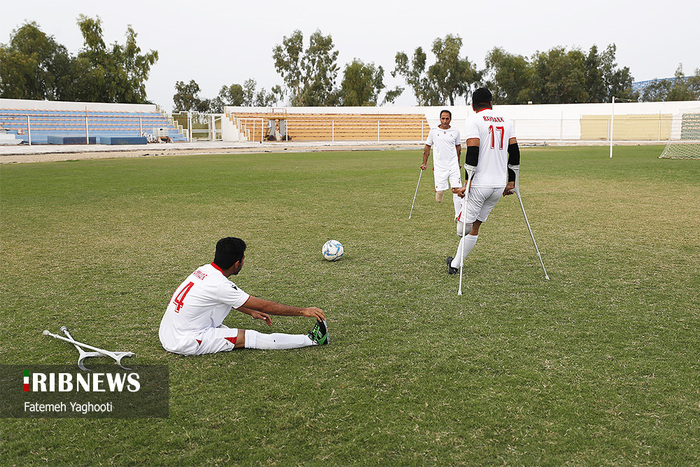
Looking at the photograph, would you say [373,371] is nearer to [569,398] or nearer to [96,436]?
[569,398]

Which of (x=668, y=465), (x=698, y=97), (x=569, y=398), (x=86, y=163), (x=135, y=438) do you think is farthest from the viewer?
(x=698, y=97)

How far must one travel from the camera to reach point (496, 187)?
639cm

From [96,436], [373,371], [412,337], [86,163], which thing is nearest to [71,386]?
[96,436]

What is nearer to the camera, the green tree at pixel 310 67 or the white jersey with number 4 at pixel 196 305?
the white jersey with number 4 at pixel 196 305

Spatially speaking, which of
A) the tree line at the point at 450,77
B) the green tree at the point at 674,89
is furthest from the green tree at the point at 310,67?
the green tree at the point at 674,89

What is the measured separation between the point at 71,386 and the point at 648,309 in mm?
5049

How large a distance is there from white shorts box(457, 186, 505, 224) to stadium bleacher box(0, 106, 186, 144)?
38.4 m

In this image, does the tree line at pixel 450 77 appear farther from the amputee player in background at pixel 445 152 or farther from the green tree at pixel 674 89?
the amputee player in background at pixel 445 152

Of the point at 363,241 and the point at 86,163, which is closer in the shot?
the point at 363,241

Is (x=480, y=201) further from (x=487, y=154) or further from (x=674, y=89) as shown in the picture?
(x=674, y=89)

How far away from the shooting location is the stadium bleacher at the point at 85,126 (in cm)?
4248

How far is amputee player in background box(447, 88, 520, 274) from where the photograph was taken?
6195 mm
